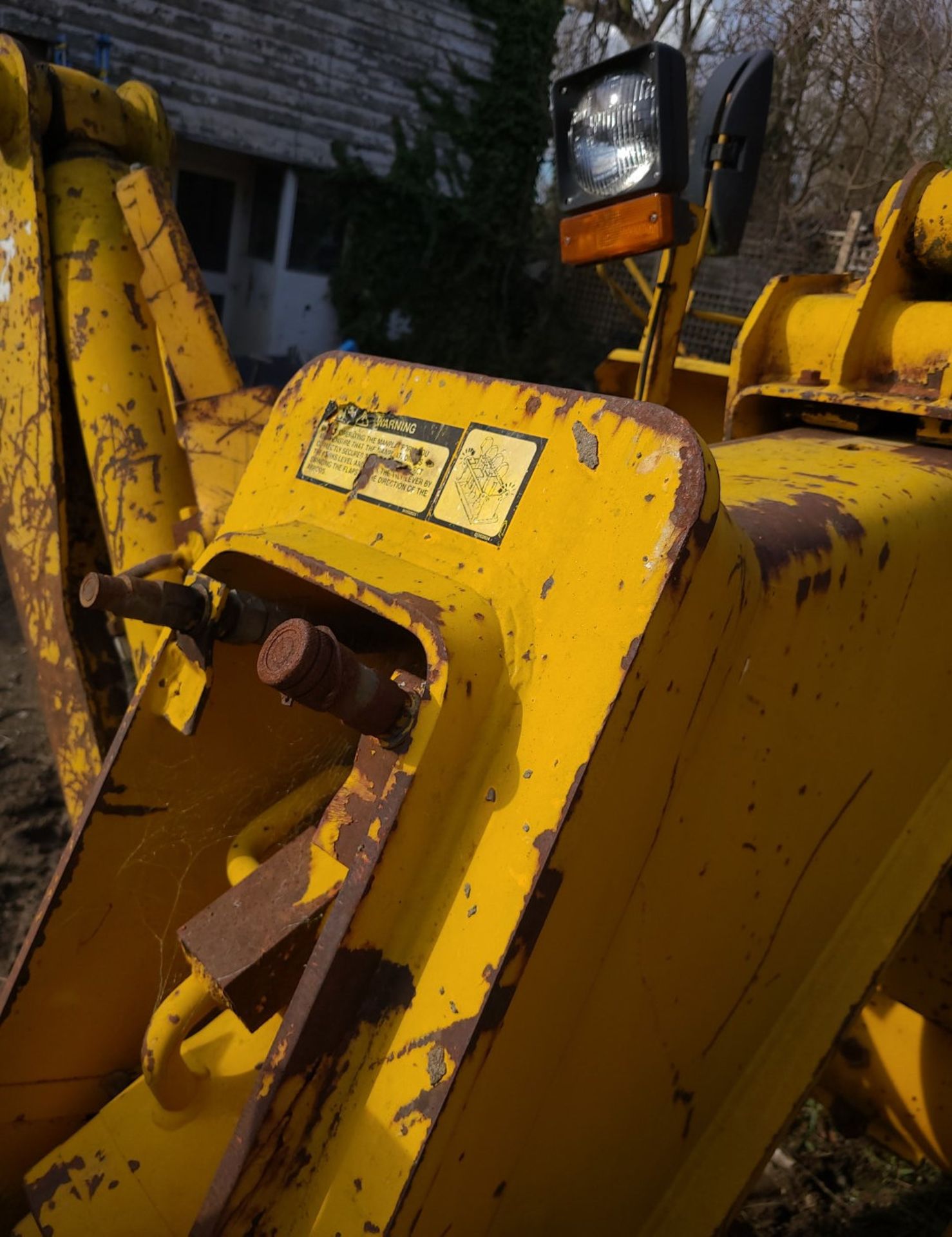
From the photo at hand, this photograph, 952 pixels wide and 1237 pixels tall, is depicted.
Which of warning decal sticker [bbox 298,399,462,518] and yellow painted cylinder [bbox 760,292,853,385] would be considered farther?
yellow painted cylinder [bbox 760,292,853,385]

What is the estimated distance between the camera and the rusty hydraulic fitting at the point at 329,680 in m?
0.86

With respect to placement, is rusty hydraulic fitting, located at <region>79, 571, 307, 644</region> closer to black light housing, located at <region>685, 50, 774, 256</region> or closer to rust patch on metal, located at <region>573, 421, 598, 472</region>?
rust patch on metal, located at <region>573, 421, 598, 472</region>

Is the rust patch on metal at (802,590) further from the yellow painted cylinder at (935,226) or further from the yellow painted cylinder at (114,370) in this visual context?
the yellow painted cylinder at (114,370)

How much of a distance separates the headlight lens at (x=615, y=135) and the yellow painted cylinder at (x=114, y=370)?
3.22 feet

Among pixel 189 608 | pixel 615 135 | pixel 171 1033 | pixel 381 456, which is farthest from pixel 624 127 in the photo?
pixel 171 1033

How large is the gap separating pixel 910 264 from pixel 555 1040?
148 cm

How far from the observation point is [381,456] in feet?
3.82

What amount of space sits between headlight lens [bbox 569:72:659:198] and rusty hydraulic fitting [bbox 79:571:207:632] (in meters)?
0.96

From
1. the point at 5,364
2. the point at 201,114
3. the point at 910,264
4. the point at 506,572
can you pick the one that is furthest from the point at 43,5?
the point at 506,572

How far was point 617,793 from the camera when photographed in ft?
2.94

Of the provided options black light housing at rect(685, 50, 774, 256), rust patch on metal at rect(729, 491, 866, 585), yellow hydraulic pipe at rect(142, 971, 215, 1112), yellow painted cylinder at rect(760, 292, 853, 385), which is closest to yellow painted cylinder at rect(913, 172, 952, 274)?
yellow painted cylinder at rect(760, 292, 853, 385)

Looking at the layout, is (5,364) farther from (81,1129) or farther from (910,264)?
(910,264)

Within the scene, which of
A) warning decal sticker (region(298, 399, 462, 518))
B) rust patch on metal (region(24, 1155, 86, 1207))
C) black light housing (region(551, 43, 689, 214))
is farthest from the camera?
black light housing (region(551, 43, 689, 214))

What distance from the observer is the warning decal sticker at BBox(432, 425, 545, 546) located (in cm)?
101
